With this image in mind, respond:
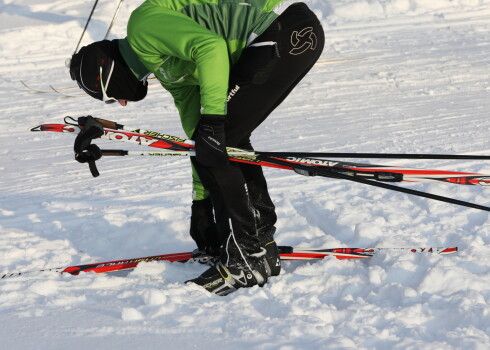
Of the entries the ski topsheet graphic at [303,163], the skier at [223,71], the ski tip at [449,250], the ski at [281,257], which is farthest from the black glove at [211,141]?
the ski tip at [449,250]

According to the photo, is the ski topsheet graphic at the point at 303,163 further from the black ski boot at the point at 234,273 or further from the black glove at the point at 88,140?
the black ski boot at the point at 234,273

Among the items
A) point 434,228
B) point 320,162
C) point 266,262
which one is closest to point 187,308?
point 266,262

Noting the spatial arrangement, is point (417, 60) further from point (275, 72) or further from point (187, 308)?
point (187, 308)

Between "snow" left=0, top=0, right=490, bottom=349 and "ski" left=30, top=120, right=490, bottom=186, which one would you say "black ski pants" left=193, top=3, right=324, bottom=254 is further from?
"snow" left=0, top=0, right=490, bottom=349

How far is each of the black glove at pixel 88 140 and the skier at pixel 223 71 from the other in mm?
12

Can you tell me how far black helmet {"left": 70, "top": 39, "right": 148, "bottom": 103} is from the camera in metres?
3.01

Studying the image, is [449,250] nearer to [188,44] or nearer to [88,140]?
[188,44]

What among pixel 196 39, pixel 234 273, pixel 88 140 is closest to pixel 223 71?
pixel 196 39

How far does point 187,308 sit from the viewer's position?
8.99 ft

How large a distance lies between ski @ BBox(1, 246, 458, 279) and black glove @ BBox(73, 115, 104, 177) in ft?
1.93

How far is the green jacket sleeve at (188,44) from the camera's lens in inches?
104

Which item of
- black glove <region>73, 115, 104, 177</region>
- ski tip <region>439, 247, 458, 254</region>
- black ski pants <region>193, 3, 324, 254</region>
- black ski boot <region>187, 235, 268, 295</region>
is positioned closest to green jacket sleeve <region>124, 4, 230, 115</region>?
black ski pants <region>193, 3, 324, 254</region>

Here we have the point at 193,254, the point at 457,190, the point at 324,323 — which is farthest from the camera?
the point at 457,190

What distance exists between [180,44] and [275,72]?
51 cm
